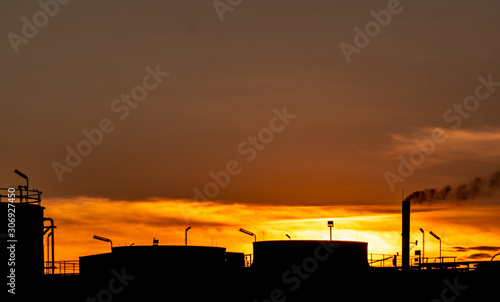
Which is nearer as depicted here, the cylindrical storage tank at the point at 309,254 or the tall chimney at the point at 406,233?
the cylindrical storage tank at the point at 309,254

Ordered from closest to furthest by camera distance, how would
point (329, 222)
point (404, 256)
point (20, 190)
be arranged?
point (20, 190) → point (329, 222) → point (404, 256)

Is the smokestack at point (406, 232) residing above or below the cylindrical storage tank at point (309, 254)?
above

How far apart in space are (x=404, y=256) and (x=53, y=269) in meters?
32.5

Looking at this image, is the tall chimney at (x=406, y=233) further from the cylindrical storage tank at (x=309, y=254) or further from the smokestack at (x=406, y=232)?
the cylindrical storage tank at (x=309, y=254)

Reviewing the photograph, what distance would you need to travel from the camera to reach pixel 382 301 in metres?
51.2

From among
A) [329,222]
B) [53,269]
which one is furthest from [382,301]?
[53,269]

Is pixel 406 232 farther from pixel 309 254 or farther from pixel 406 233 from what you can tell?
pixel 309 254

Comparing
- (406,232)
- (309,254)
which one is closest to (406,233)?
(406,232)

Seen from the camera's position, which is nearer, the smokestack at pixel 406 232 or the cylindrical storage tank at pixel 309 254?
the cylindrical storage tank at pixel 309 254

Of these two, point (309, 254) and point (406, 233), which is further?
point (406, 233)

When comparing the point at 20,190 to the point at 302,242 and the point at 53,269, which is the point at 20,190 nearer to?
the point at 53,269

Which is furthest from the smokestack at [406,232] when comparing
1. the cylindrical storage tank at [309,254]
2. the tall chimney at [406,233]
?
the cylindrical storage tank at [309,254]

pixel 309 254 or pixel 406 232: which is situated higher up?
pixel 406 232

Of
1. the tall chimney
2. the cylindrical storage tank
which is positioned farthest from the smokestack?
the cylindrical storage tank
